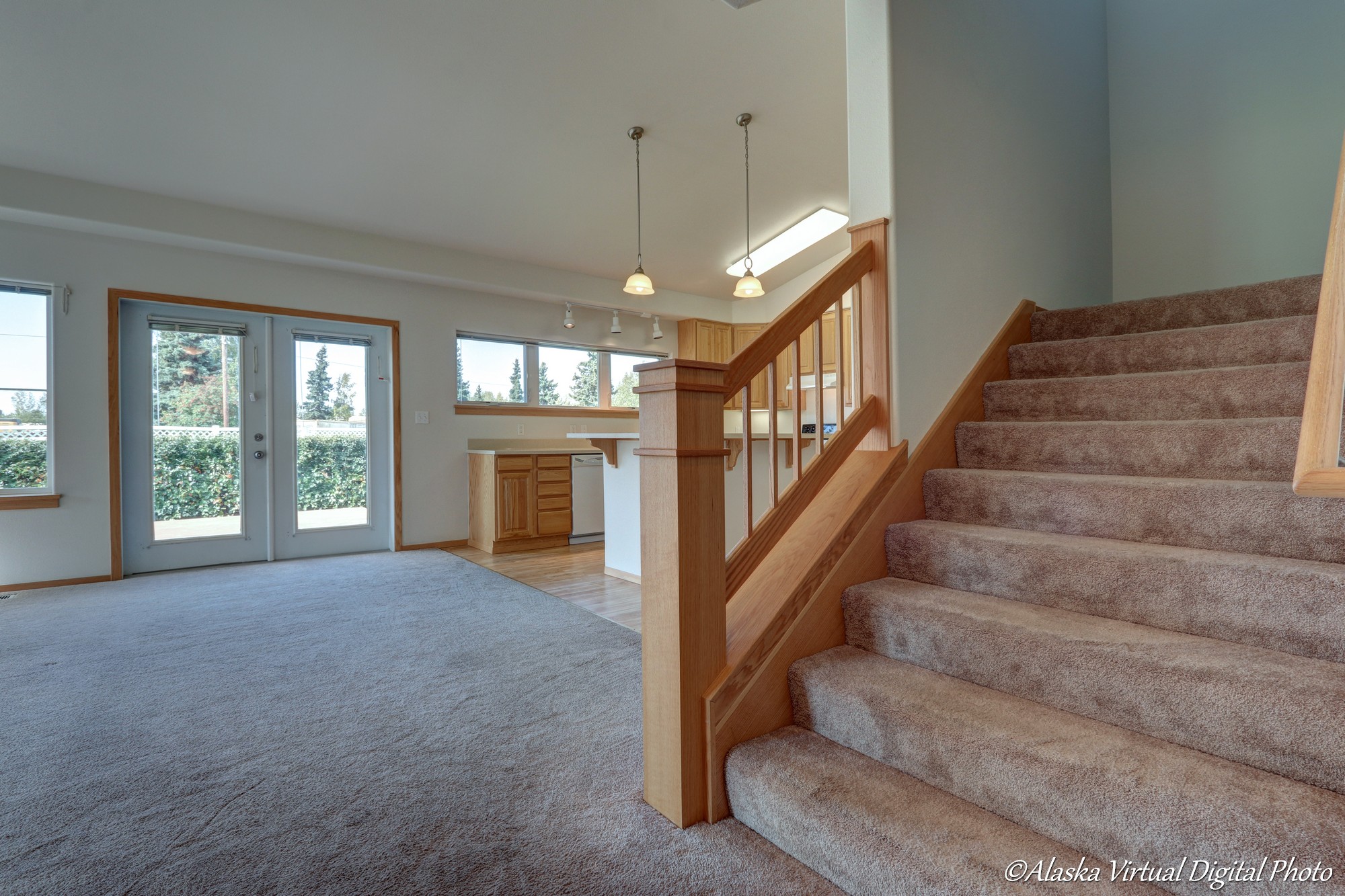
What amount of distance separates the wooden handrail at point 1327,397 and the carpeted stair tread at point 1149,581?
627mm

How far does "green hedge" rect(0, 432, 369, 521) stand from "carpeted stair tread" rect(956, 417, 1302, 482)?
15.6 feet

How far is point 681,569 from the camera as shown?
4.70 ft

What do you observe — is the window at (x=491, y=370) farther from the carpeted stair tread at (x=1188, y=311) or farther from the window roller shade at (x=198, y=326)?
the carpeted stair tread at (x=1188, y=311)

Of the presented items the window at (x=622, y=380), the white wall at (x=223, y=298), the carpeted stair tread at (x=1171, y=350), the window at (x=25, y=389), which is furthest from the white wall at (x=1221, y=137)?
the window at (x=25, y=389)

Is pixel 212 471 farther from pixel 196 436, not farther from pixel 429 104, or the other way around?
pixel 429 104

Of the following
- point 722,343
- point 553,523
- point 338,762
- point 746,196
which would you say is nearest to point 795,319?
point 338,762

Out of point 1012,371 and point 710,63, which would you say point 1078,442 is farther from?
point 710,63

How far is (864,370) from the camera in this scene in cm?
210

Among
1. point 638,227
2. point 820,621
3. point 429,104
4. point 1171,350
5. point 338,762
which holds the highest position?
point 429,104

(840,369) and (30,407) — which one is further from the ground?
(30,407)

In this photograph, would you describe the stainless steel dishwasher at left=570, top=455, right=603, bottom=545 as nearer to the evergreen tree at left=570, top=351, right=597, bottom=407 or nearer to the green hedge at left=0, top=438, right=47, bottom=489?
the evergreen tree at left=570, top=351, right=597, bottom=407

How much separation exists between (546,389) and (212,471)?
2751 mm

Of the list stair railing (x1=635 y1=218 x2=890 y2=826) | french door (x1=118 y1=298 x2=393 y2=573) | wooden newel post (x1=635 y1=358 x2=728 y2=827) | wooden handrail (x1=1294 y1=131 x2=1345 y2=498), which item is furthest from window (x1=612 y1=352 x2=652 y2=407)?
wooden handrail (x1=1294 y1=131 x2=1345 y2=498)

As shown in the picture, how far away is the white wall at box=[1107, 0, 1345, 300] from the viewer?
2969 millimetres
